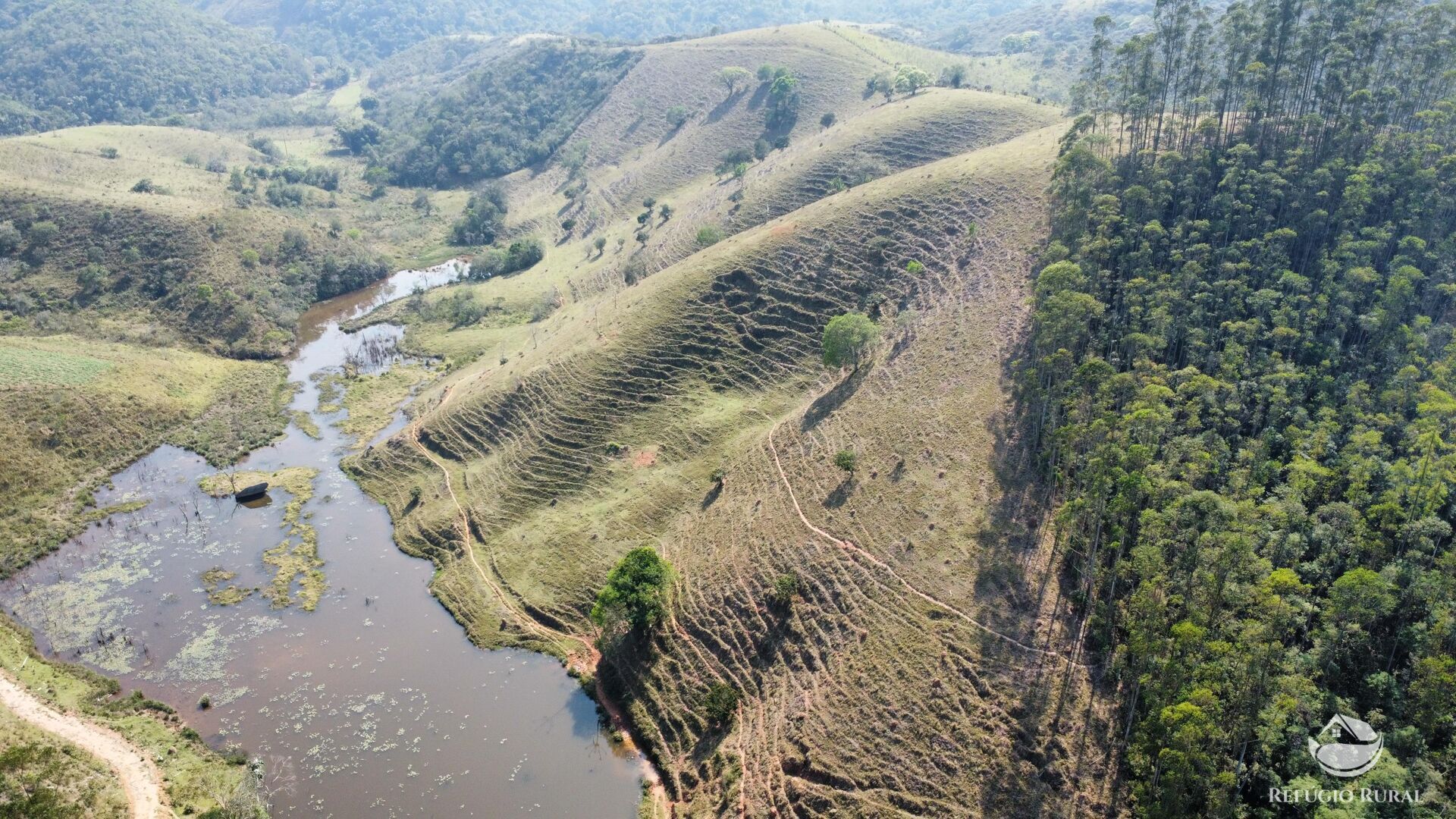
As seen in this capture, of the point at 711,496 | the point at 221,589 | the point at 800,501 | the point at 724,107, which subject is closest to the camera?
the point at 800,501

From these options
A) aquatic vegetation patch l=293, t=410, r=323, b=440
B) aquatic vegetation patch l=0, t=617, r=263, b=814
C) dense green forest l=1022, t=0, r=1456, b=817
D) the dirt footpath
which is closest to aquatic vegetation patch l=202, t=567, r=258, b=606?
aquatic vegetation patch l=0, t=617, r=263, b=814

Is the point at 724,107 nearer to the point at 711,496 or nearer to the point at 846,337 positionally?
the point at 846,337

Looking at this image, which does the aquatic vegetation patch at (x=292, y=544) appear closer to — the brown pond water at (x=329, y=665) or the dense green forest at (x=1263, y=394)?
the brown pond water at (x=329, y=665)

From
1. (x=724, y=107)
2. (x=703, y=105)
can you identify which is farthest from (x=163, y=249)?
(x=703, y=105)

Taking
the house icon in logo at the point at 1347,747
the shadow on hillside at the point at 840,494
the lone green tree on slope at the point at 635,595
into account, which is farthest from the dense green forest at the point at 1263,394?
the lone green tree on slope at the point at 635,595

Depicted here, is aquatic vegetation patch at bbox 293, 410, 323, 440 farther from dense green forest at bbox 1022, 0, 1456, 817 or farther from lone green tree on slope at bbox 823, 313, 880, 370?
dense green forest at bbox 1022, 0, 1456, 817

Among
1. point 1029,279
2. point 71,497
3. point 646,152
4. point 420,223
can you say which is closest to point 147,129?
point 420,223

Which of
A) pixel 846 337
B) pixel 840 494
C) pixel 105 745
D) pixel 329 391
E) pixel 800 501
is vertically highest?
pixel 846 337
